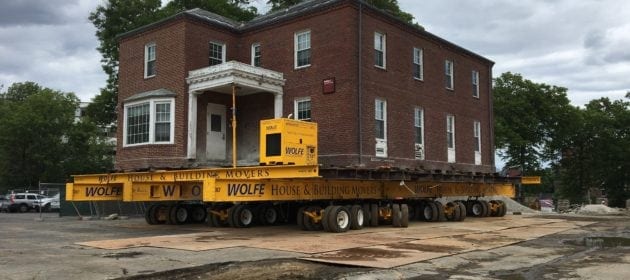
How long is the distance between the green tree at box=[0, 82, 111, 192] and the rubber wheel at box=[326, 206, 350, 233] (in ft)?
139

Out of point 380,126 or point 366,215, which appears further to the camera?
point 380,126

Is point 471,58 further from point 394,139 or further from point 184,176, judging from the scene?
point 184,176

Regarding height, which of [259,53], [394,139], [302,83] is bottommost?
[394,139]

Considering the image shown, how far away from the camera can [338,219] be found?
18109 millimetres

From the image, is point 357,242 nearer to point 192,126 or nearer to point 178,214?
point 178,214

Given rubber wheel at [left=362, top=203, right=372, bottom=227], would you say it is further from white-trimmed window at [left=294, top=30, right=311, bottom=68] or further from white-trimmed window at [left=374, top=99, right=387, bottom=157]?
white-trimmed window at [left=294, top=30, right=311, bottom=68]

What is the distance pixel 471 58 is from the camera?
102ft

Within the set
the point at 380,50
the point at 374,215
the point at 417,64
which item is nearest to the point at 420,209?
the point at 374,215

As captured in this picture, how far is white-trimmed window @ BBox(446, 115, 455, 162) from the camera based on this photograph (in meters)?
28.6

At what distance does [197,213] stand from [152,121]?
4277 millimetres

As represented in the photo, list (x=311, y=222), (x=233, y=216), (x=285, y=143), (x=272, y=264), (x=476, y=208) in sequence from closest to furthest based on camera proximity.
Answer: (x=272, y=264) < (x=285, y=143) < (x=311, y=222) < (x=233, y=216) < (x=476, y=208)

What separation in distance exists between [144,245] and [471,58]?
2242cm

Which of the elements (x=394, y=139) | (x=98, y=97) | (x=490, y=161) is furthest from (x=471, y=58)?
(x=98, y=97)

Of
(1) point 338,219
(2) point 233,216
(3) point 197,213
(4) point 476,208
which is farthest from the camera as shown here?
(4) point 476,208
